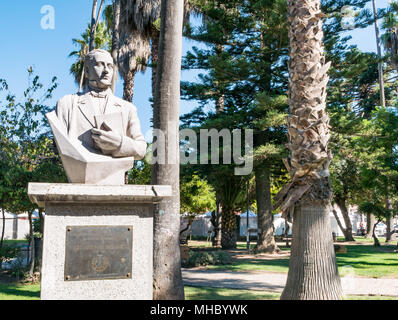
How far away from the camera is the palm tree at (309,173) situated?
6.96 metres

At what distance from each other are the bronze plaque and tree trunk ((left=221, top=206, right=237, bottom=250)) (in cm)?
1668

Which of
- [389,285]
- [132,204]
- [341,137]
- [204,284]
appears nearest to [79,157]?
[132,204]

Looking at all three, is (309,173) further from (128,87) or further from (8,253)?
(128,87)

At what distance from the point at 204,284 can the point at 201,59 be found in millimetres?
12154

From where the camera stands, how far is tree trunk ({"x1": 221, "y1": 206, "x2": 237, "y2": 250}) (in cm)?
2014

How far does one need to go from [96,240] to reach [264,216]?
14874mm

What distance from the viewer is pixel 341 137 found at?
16344 mm

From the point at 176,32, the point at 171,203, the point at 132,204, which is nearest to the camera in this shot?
Answer: the point at 132,204

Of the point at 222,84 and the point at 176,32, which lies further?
the point at 222,84

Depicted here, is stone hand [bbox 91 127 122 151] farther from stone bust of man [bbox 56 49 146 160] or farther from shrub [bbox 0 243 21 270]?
shrub [bbox 0 243 21 270]

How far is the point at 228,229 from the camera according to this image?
20.2 metres

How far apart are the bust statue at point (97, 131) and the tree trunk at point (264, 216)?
43.8 feet

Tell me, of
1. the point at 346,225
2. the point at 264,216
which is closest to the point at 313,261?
the point at 264,216

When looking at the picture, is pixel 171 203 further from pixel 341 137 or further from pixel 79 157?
pixel 341 137
